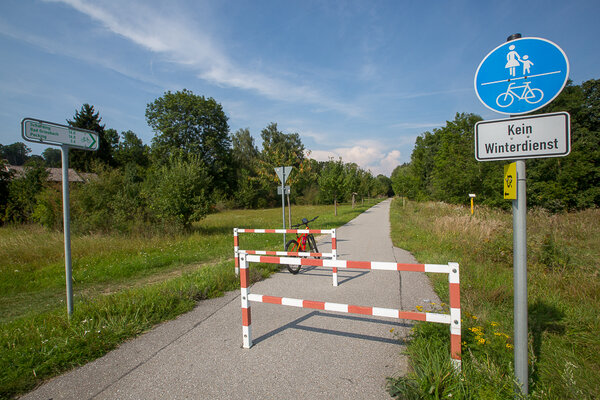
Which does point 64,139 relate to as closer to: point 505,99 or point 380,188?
point 505,99

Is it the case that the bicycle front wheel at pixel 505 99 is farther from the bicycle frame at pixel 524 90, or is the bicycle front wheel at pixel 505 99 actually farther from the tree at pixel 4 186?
the tree at pixel 4 186

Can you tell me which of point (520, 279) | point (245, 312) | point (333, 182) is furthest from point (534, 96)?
point (333, 182)

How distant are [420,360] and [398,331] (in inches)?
39.1

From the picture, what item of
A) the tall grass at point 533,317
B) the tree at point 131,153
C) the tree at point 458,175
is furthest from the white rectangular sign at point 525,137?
the tree at point 131,153

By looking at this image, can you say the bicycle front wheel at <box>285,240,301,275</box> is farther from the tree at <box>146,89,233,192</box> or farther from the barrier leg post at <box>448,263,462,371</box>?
the tree at <box>146,89,233,192</box>

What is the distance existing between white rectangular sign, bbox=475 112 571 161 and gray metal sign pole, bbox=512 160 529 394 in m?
0.12

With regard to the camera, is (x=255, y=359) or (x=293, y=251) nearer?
(x=255, y=359)

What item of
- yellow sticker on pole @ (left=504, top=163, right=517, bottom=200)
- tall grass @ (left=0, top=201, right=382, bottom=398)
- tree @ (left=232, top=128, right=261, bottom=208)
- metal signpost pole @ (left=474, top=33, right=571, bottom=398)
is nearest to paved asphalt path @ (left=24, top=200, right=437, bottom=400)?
tall grass @ (left=0, top=201, right=382, bottom=398)

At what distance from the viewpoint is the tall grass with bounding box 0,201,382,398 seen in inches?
127

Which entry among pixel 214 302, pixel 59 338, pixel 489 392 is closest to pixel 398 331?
pixel 489 392

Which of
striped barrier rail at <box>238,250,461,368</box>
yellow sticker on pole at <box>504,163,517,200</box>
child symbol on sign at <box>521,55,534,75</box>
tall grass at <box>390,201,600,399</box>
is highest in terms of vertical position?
child symbol on sign at <box>521,55,534,75</box>

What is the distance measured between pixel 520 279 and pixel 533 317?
2305 mm

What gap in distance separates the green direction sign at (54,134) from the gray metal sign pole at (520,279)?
5.28m

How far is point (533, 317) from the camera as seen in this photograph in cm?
398
